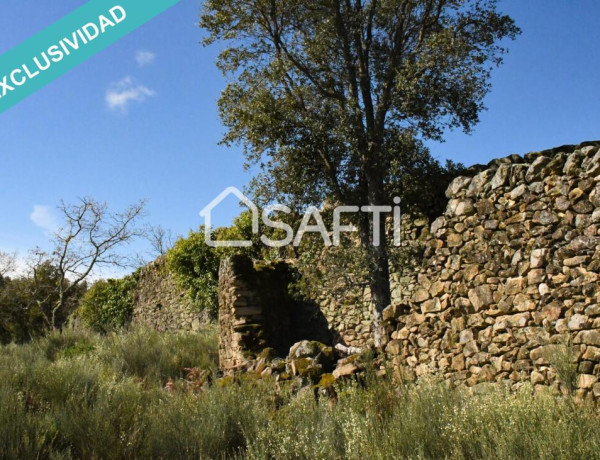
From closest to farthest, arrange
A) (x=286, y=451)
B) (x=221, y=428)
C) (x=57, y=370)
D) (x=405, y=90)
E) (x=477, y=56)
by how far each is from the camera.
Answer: (x=286, y=451)
(x=221, y=428)
(x=57, y=370)
(x=405, y=90)
(x=477, y=56)

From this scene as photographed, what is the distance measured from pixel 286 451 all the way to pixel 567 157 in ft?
14.5

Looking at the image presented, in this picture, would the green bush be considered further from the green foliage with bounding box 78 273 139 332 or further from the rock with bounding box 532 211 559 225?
the rock with bounding box 532 211 559 225

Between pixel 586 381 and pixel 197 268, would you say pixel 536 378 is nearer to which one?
pixel 586 381

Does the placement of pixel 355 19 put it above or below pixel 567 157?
above

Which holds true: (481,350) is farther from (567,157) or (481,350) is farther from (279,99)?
(279,99)

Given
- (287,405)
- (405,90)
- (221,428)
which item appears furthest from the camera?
(405,90)

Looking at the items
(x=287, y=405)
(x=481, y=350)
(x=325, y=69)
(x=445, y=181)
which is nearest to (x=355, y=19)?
(x=325, y=69)

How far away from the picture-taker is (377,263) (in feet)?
34.2

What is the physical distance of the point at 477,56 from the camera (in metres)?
11.2

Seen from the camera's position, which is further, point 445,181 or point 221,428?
point 445,181

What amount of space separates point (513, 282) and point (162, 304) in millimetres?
16408

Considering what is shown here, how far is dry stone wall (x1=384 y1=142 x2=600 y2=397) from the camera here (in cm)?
560

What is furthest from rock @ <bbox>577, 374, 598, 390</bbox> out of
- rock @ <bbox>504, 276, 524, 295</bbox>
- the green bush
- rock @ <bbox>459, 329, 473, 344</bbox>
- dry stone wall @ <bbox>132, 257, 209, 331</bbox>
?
dry stone wall @ <bbox>132, 257, 209, 331</bbox>

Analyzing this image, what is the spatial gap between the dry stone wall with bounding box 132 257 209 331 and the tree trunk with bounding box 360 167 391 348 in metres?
7.96
